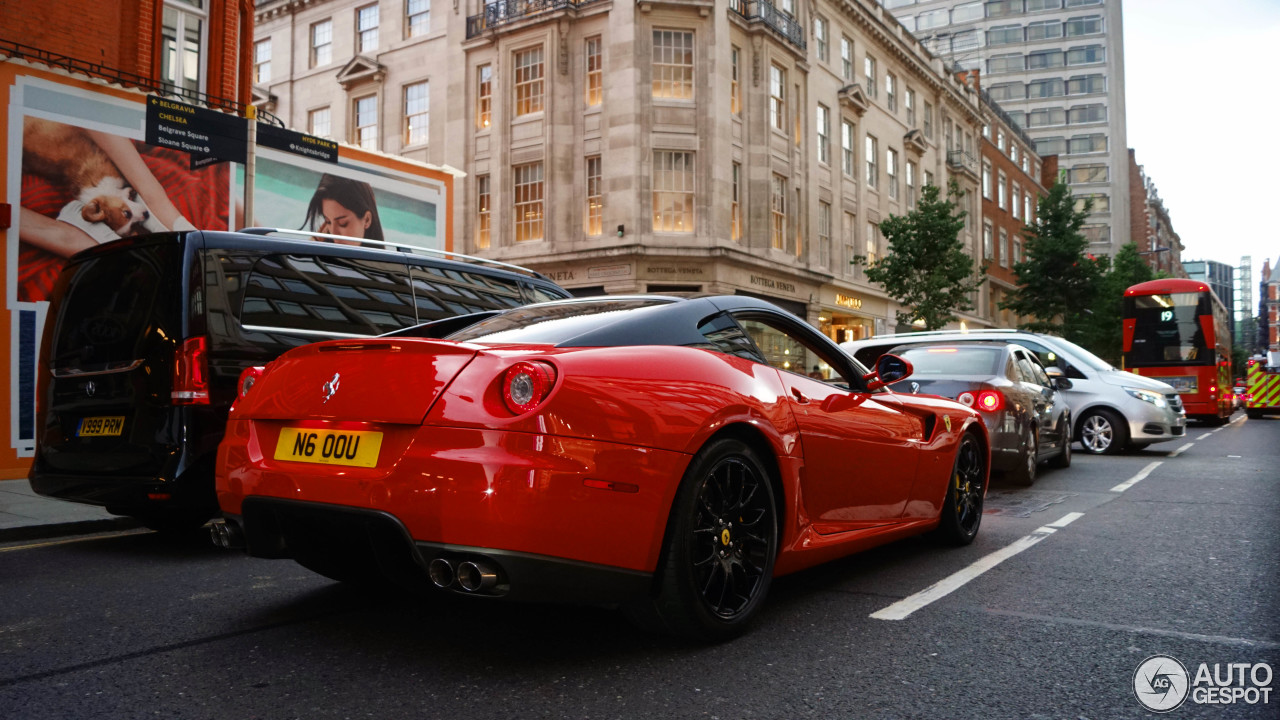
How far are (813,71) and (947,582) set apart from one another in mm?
29037

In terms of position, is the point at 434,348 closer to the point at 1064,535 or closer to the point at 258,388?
the point at 258,388

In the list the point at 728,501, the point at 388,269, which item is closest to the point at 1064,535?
the point at 728,501

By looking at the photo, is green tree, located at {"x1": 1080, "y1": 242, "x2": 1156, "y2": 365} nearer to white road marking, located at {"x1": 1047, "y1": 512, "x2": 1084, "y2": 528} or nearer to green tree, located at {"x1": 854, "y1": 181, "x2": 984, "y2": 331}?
green tree, located at {"x1": 854, "y1": 181, "x2": 984, "y2": 331}

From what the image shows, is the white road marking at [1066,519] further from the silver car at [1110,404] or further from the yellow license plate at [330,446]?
the silver car at [1110,404]

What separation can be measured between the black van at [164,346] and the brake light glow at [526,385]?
3003 mm

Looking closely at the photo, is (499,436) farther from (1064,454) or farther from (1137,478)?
(1064,454)

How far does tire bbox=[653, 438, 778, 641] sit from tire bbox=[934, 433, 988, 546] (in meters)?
2.09

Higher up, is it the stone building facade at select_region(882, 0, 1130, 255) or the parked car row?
the stone building facade at select_region(882, 0, 1130, 255)

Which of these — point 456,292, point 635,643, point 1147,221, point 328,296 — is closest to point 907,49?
point 456,292

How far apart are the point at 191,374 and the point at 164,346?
230mm

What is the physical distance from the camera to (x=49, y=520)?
6586 millimetres

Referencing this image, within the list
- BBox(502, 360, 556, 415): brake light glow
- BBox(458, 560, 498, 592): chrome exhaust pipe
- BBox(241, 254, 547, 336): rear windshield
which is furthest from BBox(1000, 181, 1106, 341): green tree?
BBox(458, 560, 498, 592): chrome exhaust pipe

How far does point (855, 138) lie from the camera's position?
3466cm

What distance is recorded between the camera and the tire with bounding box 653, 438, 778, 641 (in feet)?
10.7
